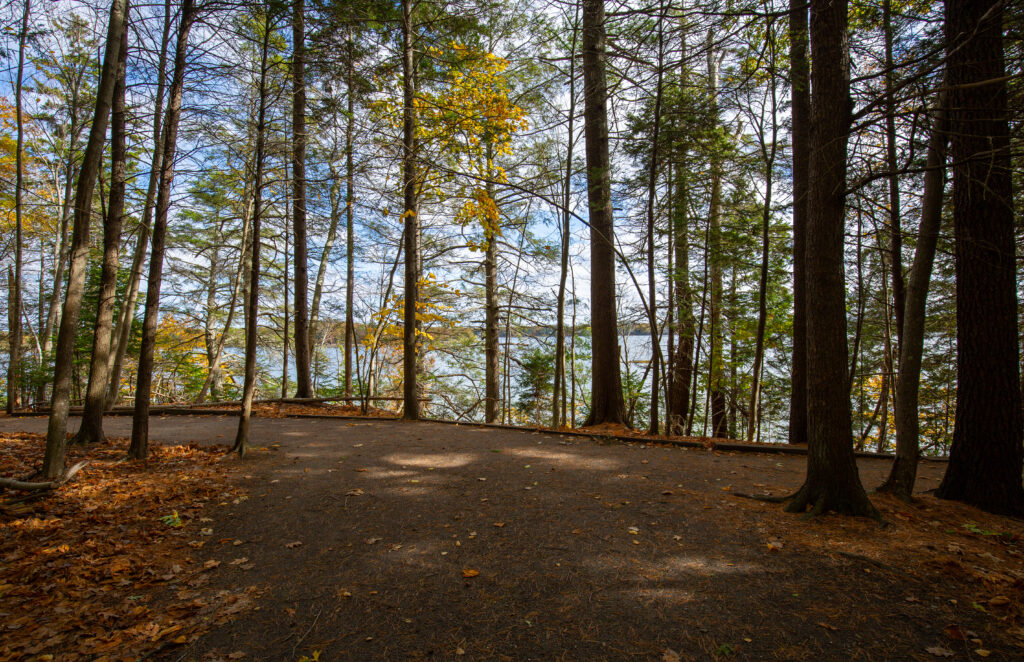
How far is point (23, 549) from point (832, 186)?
22.6ft

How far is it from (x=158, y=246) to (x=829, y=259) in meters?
7.17

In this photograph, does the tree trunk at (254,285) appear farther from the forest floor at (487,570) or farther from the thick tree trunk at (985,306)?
the thick tree trunk at (985,306)

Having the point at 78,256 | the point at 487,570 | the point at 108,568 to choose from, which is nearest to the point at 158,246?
the point at 78,256

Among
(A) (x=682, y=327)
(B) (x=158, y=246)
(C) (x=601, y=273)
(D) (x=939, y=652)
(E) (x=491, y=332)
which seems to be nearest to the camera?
(D) (x=939, y=652)

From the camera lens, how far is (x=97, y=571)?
2.89m

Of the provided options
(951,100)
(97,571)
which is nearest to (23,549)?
(97,571)

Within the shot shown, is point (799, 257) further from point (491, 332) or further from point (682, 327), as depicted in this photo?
point (491, 332)

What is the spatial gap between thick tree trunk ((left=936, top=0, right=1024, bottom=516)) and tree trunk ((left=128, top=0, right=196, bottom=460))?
841 cm

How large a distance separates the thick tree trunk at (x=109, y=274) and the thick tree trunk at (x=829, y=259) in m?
7.89

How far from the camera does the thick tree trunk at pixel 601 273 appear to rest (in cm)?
816

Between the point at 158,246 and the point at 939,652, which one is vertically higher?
the point at 158,246

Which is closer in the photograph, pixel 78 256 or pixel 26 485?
pixel 26 485

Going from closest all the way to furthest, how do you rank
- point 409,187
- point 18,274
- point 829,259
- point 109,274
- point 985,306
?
1. point 829,259
2. point 985,306
3. point 109,274
4. point 409,187
5. point 18,274

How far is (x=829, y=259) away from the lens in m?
3.82
